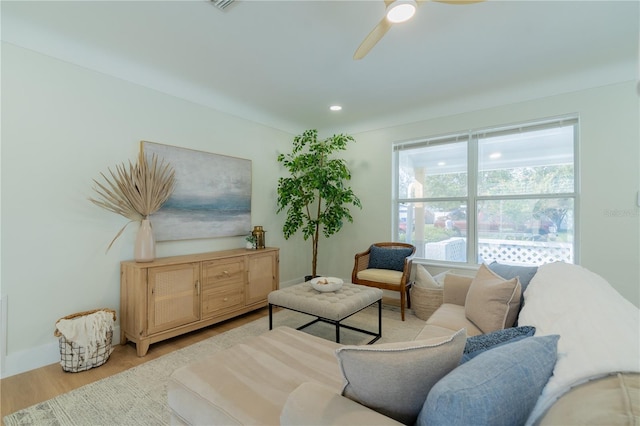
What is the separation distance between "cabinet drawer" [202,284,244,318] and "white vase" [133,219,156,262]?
632 mm

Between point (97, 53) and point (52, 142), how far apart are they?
88 centimetres

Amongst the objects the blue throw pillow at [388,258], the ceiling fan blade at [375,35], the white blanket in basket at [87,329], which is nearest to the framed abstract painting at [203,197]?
the white blanket in basket at [87,329]

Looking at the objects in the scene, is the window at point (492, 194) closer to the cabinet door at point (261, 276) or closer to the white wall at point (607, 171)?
the white wall at point (607, 171)

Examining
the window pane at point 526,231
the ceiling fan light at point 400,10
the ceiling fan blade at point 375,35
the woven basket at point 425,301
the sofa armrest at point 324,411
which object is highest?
the ceiling fan blade at point 375,35

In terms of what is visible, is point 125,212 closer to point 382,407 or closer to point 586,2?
point 382,407

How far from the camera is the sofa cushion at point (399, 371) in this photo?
790 millimetres

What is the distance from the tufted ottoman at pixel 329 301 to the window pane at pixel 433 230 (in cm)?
154

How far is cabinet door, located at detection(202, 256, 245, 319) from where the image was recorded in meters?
2.86

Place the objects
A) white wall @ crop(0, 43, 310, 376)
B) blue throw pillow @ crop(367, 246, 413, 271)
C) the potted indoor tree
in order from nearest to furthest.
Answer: white wall @ crop(0, 43, 310, 376), blue throw pillow @ crop(367, 246, 413, 271), the potted indoor tree

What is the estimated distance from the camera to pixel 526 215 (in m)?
3.28

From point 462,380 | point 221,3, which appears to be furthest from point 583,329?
point 221,3

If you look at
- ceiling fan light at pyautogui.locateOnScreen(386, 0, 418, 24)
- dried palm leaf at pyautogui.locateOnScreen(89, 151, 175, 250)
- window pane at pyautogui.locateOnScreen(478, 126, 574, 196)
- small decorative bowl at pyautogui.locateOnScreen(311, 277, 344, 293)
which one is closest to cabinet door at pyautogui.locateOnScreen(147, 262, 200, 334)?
dried palm leaf at pyautogui.locateOnScreen(89, 151, 175, 250)

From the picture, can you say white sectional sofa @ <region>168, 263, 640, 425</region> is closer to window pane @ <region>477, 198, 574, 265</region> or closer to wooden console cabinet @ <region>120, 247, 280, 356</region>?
wooden console cabinet @ <region>120, 247, 280, 356</region>

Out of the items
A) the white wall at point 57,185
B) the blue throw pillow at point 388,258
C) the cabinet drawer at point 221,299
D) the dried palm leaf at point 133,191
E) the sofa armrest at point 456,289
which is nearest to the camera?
the white wall at point 57,185
